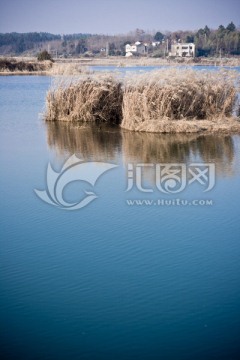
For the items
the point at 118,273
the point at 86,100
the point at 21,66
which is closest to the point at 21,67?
the point at 21,66

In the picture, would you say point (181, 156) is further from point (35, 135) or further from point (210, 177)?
point (35, 135)

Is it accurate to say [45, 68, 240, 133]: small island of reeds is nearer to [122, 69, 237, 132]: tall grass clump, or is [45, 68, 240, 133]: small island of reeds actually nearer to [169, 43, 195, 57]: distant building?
[122, 69, 237, 132]: tall grass clump

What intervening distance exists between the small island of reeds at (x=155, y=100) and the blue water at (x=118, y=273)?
4195mm

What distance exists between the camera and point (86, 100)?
58.2 ft

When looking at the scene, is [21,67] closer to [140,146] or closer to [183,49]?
[140,146]

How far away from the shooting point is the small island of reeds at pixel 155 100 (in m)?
15.6

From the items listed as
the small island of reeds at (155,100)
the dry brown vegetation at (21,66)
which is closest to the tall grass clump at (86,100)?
the small island of reeds at (155,100)

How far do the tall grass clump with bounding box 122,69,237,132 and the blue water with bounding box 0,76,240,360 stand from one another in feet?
13.6

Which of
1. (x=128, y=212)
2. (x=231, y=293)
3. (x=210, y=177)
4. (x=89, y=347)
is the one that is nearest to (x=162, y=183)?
(x=210, y=177)

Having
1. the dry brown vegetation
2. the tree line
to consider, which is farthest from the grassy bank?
the tree line

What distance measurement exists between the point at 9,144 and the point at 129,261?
8.57 m

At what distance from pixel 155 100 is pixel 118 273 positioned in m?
9.63

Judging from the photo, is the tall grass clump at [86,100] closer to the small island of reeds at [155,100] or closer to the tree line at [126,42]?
the small island of reeds at [155,100]

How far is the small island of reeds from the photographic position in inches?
613
